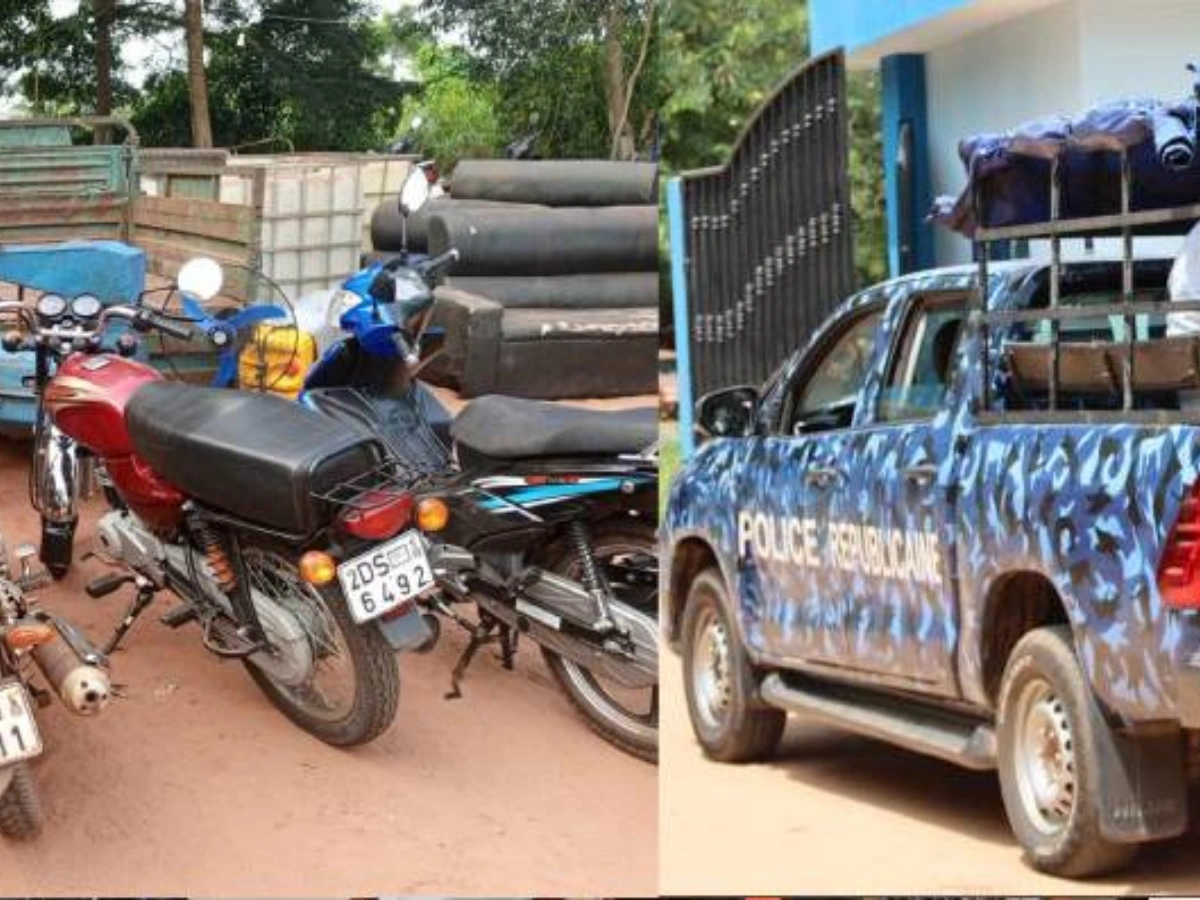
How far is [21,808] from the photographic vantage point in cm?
375

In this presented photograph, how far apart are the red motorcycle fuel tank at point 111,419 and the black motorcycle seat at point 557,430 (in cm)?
70

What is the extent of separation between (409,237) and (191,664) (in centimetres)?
100

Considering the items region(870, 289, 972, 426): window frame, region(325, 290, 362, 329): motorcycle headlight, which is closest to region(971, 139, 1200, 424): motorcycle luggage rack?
region(870, 289, 972, 426): window frame

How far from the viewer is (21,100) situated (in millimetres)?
4121

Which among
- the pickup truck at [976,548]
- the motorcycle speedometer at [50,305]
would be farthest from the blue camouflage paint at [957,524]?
the motorcycle speedometer at [50,305]

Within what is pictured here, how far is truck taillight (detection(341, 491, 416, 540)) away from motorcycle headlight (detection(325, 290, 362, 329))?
0.53 metres

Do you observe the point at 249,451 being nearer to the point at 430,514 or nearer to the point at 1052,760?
the point at 430,514

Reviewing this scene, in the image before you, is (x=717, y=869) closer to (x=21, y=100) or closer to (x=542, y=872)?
(x=542, y=872)

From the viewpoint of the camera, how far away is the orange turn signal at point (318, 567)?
12.8ft

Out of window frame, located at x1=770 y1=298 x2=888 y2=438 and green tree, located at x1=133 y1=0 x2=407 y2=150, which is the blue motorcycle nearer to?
green tree, located at x1=133 y1=0 x2=407 y2=150

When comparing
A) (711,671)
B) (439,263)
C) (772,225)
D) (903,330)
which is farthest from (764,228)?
(711,671)

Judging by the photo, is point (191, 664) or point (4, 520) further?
point (4, 520)

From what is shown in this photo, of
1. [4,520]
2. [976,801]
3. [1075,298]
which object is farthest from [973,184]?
[4,520]

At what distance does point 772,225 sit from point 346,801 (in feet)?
4.55
